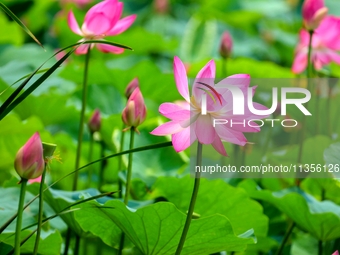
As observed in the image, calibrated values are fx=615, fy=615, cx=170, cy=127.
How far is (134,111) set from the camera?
844mm

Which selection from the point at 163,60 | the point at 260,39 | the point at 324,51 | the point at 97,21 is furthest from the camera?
the point at 260,39

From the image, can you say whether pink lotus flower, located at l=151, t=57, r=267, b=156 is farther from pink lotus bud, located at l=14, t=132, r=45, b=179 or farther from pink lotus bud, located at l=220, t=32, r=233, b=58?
pink lotus bud, located at l=220, t=32, r=233, b=58

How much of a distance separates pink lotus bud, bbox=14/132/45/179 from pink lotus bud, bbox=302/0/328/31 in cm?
66

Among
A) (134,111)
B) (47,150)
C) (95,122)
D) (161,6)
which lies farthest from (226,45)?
(161,6)

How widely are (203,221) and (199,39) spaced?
1575mm

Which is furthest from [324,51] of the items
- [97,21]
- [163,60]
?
[163,60]

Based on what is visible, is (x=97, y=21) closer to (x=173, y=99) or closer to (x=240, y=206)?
(x=240, y=206)

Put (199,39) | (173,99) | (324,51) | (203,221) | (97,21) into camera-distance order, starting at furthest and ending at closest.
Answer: (199,39)
(173,99)
(324,51)
(97,21)
(203,221)

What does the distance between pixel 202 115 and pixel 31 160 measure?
0.20 metres

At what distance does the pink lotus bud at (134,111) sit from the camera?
84 centimetres

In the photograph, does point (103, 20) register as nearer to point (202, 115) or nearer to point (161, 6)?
point (202, 115)

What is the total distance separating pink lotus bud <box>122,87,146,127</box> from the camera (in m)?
0.84

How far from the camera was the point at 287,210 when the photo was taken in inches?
40.0

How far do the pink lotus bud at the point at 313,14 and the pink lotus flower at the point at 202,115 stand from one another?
1.53 feet
